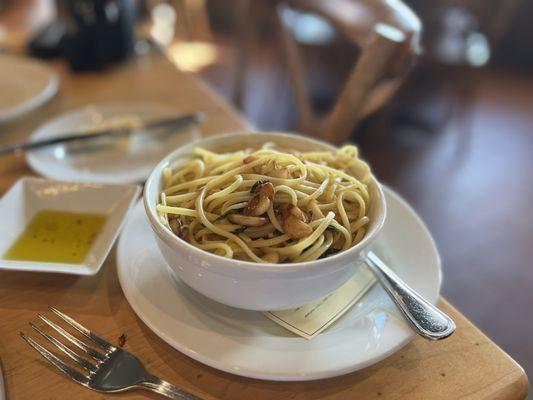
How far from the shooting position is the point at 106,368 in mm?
598

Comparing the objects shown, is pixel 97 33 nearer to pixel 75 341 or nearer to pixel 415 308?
pixel 75 341

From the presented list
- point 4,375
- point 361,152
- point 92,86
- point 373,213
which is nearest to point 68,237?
point 4,375

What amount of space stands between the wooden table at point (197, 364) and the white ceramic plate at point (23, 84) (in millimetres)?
611

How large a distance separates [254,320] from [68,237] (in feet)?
1.22

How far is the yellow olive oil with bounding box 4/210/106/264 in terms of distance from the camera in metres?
0.77

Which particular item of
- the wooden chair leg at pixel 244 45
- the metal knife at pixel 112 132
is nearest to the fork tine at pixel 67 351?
the metal knife at pixel 112 132

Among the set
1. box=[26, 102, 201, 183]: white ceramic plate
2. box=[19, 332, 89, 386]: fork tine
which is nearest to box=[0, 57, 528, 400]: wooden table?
box=[19, 332, 89, 386]: fork tine

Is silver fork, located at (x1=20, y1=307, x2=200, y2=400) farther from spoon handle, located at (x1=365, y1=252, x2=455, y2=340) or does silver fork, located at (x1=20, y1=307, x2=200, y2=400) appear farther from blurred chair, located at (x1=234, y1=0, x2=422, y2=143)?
blurred chair, located at (x1=234, y1=0, x2=422, y2=143)

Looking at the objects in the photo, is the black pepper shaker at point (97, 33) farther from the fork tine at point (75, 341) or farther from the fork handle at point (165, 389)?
the fork handle at point (165, 389)

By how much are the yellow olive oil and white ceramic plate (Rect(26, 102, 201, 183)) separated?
0.50ft

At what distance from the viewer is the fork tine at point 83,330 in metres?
0.63

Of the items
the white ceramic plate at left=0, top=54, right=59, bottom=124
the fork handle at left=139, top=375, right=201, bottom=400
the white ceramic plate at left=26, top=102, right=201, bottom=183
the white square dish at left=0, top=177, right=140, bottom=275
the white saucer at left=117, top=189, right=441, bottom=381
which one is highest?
the white saucer at left=117, top=189, right=441, bottom=381

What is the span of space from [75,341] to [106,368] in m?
0.07

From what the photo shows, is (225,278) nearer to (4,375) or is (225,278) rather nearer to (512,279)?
(4,375)
